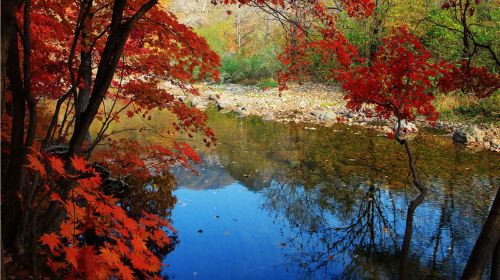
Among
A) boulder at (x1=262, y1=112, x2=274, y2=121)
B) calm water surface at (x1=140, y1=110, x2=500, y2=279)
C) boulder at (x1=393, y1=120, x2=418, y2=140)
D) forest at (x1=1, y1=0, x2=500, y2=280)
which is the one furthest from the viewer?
boulder at (x1=262, y1=112, x2=274, y2=121)

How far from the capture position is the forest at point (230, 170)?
354 centimetres

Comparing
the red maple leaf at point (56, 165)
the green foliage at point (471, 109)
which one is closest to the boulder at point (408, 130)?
the green foliage at point (471, 109)

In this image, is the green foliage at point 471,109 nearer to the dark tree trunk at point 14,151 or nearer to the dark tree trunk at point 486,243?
the dark tree trunk at point 486,243

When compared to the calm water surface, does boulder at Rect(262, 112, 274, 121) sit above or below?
above

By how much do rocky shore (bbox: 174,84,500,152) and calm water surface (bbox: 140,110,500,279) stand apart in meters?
1.36

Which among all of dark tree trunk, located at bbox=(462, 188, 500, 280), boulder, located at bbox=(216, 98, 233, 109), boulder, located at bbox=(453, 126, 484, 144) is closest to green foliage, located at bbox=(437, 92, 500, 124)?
boulder, located at bbox=(453, 126, 484, 144)

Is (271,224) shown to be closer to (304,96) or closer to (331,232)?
(331,232)

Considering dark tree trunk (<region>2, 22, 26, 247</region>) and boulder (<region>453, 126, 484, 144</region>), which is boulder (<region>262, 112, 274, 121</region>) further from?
dark tree trunk (<region>2, 22, 26, 247</region>)

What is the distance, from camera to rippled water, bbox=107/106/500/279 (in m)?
6.02

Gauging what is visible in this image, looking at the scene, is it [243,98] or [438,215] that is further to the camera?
[243,98]

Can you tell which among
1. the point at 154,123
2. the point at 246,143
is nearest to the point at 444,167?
the point at 246,143

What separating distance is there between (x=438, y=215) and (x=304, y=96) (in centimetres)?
1538

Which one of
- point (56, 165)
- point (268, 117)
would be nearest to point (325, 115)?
A: point (268, 117)

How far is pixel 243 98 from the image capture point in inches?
901
